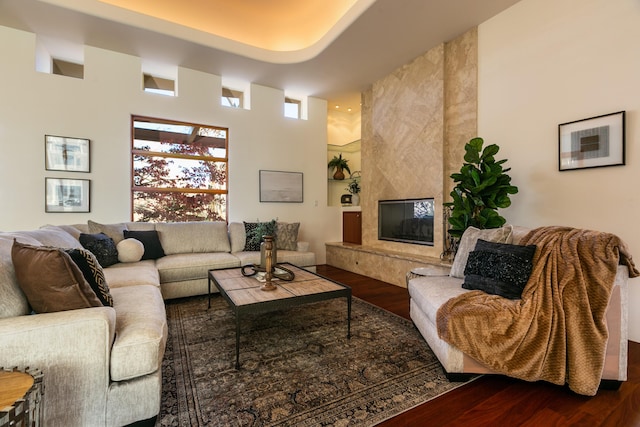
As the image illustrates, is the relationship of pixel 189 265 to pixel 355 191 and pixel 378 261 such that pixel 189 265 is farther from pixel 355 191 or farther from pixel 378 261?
pixel 355 191

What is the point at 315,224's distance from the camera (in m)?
5.51

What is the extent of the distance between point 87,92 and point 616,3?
5.71m

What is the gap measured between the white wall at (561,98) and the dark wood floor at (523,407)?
124cm

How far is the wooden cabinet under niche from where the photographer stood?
17.8 ft

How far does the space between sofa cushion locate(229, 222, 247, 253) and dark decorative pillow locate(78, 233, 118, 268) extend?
4.43 ft

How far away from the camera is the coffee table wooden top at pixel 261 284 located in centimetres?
205

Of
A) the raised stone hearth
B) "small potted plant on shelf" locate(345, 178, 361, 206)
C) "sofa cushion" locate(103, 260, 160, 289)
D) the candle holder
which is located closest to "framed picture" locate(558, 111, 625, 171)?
the raised stone hearth

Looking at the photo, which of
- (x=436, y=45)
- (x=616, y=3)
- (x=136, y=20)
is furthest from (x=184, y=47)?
(x=616, y=3)

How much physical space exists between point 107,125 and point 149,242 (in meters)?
1.82

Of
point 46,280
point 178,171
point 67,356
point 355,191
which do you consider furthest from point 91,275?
point 355,191

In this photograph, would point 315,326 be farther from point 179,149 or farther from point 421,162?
point 179,149

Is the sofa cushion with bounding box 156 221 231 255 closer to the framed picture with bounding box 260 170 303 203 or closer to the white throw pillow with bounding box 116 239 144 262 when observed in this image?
the white throw pillow with bounding box 116 239 144 262

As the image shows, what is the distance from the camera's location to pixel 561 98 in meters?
2.72

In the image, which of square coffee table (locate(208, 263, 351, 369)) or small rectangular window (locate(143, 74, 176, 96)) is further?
small rectangular window (locate(143, 74, 176, 96))
